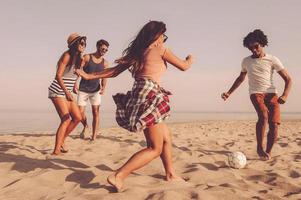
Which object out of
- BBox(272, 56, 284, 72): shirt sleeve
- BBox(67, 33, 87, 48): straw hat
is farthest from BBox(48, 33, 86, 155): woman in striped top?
BBox(272, 56, 284, 72): shirt sleeve

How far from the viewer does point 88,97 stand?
7.69 meters

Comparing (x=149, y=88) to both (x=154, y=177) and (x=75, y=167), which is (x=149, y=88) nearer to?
(x=154, y=177)

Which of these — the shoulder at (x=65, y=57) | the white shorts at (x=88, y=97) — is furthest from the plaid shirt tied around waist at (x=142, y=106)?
the white shorts at (x=88, y=97)

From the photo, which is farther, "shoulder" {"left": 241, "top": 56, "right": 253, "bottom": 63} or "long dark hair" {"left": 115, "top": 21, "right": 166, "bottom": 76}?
"shoulder" {"left": 241, "top": 56, "right": 253, "bottom": 63}

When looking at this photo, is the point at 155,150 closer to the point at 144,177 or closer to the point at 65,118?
the point at 144,177

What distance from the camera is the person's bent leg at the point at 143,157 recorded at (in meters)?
3.39

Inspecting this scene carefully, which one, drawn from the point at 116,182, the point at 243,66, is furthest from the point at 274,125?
the point at 116,182

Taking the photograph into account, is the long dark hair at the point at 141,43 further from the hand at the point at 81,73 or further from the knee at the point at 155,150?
the knee at the point at 155,150

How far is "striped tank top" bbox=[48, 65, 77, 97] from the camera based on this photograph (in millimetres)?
5574

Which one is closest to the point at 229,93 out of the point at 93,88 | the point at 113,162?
the point at 113,162

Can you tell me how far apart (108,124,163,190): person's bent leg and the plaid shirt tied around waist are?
12cm

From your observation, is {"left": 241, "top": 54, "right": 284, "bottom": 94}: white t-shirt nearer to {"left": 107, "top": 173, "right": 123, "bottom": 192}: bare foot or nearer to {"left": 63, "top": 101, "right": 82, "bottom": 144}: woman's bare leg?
{"left": 63, "top": 101, "right": 82, "bottom": 144}: woman's bare leg

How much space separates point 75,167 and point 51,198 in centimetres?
120

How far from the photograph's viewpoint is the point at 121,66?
147 inches
